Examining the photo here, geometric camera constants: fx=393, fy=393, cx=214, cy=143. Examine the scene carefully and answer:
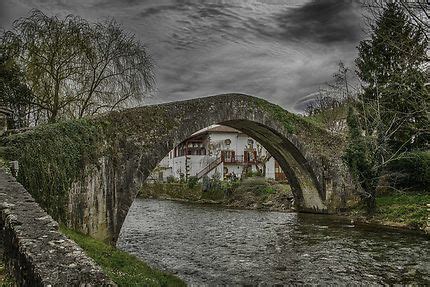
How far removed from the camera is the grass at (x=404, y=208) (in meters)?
16.7

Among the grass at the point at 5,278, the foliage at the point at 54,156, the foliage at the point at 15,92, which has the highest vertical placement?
the foliage at the point at 15,92

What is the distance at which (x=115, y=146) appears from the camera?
12.5m

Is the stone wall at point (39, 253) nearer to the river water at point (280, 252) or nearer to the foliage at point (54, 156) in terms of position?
the foliage at point (54, 156)

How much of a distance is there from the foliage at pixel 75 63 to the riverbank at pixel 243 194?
13003 mm

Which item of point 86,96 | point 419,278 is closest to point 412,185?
point 419,278

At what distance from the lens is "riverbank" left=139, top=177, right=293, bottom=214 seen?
2709 cm

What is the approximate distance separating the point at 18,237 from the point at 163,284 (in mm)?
4735

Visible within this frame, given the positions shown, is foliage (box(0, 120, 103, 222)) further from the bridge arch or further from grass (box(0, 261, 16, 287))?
grass (box(0, 261, 16, 287))

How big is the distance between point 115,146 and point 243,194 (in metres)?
19.2

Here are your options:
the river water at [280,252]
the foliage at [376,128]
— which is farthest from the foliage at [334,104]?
the river water at [280,252]

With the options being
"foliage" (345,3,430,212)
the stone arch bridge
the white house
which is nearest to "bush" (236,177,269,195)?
the stone arch bridge

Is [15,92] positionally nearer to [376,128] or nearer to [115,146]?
[115,146]

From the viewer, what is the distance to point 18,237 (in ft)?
11.7

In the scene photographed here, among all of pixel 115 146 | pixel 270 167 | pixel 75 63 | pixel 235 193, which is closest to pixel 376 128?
pixel 115 146
